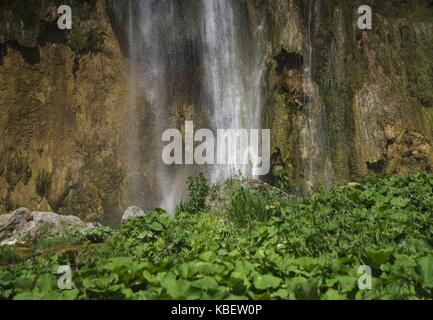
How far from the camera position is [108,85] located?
1389cm

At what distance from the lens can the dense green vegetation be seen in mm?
3094

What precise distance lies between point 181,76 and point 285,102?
3.27 m

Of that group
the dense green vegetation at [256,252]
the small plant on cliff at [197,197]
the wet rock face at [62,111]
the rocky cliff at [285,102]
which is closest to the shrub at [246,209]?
the dense green vegetation at [256,252]

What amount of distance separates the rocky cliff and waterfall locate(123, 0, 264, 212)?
62 cm

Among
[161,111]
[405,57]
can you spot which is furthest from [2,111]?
[405,57]

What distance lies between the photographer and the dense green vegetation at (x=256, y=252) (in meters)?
3.09

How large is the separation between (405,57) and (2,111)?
10.6 m

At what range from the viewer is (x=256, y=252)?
4352 millimetres

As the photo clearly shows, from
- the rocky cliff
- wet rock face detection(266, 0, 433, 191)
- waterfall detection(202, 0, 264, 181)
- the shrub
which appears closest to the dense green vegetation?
the shrub

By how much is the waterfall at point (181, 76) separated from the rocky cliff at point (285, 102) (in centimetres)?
62

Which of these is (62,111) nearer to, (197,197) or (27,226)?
(27,226)

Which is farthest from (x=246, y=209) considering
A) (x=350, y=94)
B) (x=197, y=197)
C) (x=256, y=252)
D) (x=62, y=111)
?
(x=62, y=111)

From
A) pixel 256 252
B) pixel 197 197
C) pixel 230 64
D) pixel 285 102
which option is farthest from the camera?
pixel 230 64
